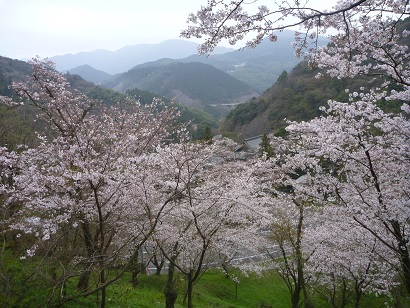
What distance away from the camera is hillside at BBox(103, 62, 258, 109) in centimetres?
9550

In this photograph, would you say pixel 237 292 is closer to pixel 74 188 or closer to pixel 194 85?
pixel 74 188

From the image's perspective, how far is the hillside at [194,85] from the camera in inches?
3760

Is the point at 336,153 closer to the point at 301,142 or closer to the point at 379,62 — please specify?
the point at 379,62

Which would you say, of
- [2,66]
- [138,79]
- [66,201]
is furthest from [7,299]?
[138,79]

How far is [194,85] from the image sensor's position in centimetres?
10144

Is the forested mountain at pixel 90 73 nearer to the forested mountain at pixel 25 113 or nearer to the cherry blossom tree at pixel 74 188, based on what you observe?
the forested mountain at pixel 25 113

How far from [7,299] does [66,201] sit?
192 centimetres

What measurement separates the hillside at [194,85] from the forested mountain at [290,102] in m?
39.3

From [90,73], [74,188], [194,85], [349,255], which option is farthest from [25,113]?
[90,73]

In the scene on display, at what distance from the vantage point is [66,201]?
5.75m

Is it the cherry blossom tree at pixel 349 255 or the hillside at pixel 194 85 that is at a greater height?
the hillside at pixel 194 85

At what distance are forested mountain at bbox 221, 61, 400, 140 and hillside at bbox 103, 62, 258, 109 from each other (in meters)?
39.3

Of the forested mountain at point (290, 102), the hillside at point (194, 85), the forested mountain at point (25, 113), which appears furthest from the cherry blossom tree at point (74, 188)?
the hillside at point (194, 85)

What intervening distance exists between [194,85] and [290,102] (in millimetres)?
61653
